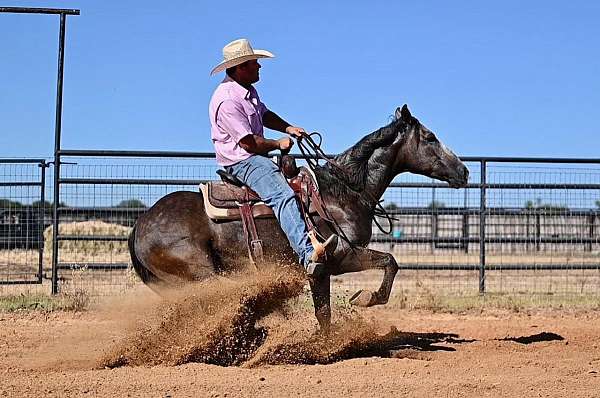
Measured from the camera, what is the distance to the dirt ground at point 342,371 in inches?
218

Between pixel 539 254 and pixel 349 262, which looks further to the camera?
pixel 539 254

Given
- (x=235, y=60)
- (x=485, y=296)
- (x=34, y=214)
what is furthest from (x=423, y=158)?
(x=34, y=214)

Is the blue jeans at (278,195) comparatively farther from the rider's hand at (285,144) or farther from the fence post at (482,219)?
the fence post at (482,219)

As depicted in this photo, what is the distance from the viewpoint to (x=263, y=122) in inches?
306

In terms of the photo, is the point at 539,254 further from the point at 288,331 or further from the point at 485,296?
the point at 288,331

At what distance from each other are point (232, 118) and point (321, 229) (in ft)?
3.99

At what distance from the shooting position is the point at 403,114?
7.90 metres

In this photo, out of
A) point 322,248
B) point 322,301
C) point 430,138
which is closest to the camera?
point 322,248

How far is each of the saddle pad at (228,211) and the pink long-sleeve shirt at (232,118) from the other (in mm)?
386

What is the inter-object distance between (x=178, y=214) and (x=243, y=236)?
22.4 inches

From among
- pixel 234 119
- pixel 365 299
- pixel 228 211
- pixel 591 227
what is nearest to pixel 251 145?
pixel 234 119

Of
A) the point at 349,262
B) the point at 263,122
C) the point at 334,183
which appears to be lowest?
the point at 349,262

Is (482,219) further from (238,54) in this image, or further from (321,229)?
(238,54)

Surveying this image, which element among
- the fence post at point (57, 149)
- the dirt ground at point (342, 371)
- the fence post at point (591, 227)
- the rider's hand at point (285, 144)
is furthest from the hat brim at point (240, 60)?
the fence post at point (591, 227)
